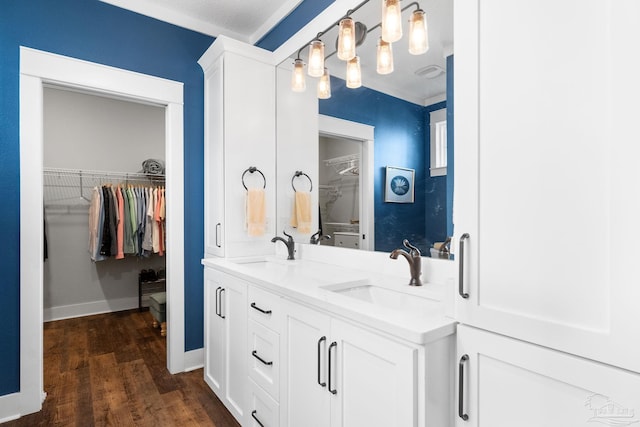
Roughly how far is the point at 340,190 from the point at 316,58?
836 millimetres

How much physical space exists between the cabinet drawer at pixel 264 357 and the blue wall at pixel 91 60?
1190 mm

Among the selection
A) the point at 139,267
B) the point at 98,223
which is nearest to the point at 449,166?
the point at 98,223

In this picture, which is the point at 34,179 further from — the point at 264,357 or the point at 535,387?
the point at 535,387

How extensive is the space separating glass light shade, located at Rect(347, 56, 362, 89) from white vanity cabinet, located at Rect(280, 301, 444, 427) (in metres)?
1.35

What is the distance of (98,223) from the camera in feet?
12.6

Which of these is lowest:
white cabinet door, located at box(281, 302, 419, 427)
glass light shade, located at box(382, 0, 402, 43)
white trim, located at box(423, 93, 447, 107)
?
white cabinet door, located at box(281, 302, 419, 427)

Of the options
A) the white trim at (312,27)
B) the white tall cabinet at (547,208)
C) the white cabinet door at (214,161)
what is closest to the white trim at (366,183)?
the white trim at (312,27)

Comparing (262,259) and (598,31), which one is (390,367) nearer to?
(598,31)

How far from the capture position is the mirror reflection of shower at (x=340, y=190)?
2.12 meters

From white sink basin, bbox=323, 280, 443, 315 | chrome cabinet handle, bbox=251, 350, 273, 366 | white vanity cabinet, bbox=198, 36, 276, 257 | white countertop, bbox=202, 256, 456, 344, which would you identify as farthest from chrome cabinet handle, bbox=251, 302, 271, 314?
white vanity cabinet, bbox=198, 36, 276, 257

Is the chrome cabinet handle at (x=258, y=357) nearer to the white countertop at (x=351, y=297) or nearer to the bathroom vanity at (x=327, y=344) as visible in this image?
the bathroom vanity at (x=327, y=344)

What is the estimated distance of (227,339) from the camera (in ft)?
7.09

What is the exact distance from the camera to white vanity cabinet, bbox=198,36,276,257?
2510 millimetres

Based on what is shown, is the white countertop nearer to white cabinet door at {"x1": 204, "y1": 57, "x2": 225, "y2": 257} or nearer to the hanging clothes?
white cabinet door at {"x1": 204, "y1": 57, "x2": 225, "y2": 257}
